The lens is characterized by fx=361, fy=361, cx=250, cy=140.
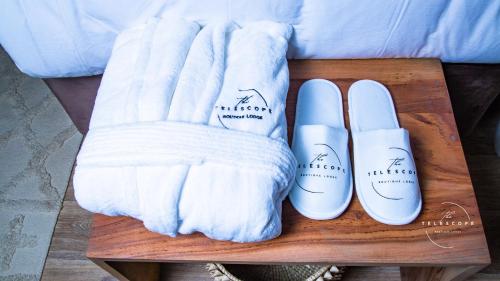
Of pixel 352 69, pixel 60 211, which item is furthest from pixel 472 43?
pixel 60 211

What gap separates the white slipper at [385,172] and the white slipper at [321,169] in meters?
0.03

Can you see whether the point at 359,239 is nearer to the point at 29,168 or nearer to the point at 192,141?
the point at 192,141

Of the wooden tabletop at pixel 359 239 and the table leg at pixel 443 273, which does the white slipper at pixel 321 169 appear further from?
the table leg at pixel 443 273

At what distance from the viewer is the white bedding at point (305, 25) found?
2.27ft

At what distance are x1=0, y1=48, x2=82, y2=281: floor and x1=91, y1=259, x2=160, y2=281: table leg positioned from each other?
34cm

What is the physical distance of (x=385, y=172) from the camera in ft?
2.04

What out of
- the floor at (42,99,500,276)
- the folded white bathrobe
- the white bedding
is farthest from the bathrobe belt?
the floor at (42,99,500,276)

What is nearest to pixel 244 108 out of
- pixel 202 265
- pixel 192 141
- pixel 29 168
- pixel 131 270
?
pixel 192 141

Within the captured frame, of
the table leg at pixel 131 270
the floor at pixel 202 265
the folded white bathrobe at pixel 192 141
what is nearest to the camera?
the folded white bathrobe at pixel 192 141

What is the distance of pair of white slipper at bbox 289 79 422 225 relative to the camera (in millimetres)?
613

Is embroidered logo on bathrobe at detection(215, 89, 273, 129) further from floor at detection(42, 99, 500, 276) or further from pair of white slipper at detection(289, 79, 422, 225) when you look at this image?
floor at detection(42, 99, 500, 276)

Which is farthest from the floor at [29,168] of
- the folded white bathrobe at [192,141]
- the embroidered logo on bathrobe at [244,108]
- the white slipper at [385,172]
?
the white slipper at [385,172]

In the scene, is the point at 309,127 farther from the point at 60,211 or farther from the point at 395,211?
the point at 60,211

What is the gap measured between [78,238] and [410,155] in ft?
2.94
